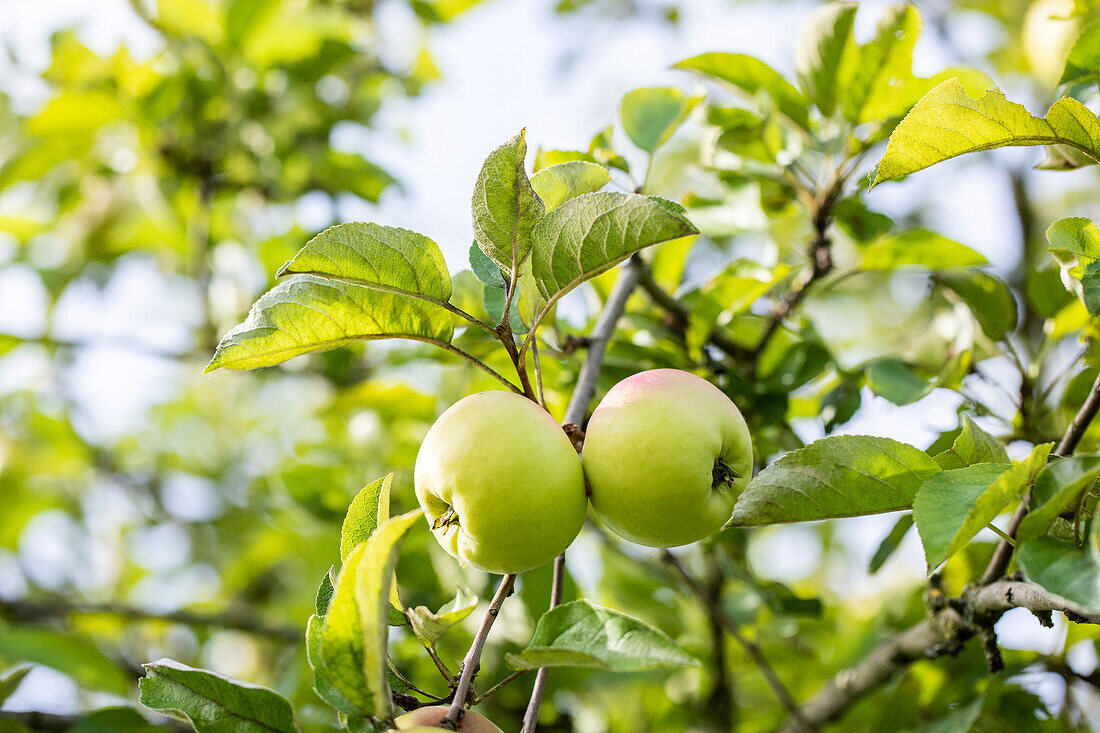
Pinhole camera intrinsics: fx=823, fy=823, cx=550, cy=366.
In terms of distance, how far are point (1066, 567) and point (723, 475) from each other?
29cm

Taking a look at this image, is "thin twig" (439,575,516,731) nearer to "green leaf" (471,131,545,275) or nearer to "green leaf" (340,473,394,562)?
"green leaf" (340,473,394,562)

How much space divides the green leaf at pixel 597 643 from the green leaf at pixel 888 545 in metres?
0.60

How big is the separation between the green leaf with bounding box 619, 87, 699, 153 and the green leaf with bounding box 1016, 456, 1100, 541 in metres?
0.70

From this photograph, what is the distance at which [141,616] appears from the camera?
1748mm

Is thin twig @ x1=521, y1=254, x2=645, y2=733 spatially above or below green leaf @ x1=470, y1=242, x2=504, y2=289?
below

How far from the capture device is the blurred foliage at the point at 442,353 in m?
1.24

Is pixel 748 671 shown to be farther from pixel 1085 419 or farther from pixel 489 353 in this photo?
pixel 1085 419

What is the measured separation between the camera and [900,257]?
1.29m

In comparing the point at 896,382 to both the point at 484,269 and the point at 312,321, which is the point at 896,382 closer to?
the point at 484,269

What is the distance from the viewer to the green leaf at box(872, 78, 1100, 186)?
2.42 ft

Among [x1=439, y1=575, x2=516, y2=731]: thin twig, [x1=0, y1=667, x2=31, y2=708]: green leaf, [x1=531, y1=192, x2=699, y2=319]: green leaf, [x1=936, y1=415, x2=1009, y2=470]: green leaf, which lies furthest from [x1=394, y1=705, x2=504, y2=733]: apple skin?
[x1=0, y1=667, x2=31, y2=708]: green leaf

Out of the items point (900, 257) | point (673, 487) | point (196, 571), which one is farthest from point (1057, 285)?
point (196, 571)

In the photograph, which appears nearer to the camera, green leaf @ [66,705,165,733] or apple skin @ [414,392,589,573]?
apple skin @ [414,392,589,573]

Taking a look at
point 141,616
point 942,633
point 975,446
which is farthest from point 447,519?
point 141,616
